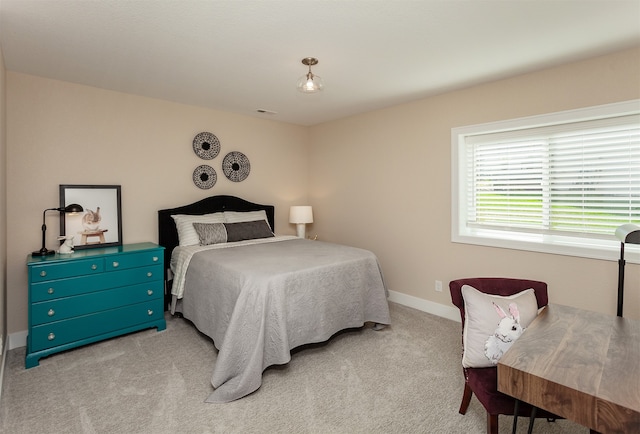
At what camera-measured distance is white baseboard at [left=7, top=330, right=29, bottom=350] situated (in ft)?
9.65

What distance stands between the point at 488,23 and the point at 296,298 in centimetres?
233

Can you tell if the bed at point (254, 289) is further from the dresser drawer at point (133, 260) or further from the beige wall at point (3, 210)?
the beige wall at point (3, 210)

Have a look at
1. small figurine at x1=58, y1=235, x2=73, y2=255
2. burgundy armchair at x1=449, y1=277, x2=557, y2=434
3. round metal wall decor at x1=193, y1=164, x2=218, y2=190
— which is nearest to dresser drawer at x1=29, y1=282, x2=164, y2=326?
small figurine at x1=58, y1=235, x2=73, y2=255

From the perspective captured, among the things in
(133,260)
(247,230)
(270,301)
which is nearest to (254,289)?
(270,301)

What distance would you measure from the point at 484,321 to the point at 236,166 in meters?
3.63

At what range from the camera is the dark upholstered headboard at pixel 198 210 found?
12.6ft

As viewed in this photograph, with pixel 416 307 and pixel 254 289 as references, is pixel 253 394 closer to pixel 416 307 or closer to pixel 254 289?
pixel 254 289

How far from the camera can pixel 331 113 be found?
448 cm

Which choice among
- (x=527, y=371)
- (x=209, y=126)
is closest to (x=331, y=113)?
(x=209, y=126)

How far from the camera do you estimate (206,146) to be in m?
4.23

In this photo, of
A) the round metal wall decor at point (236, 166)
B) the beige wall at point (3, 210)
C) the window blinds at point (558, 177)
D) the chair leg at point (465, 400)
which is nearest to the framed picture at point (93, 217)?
the beige wall at point (3, 210)

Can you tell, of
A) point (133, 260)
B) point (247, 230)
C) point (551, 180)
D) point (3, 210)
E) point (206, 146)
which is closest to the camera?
point (3, 210)

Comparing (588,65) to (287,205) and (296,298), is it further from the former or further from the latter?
(287,205)

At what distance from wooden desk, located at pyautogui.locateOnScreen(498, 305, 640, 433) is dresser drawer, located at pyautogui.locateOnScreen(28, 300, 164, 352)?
3.08 meters
